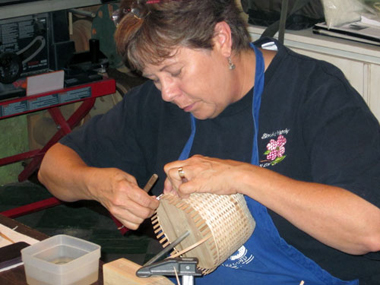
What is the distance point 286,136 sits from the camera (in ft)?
5.26

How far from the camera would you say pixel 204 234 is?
138 cm

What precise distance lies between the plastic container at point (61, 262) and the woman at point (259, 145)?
0.45 ft

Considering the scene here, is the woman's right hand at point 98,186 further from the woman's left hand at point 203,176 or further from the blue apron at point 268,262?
the blue apron at point 268,262

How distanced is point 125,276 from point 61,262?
0.85 ft

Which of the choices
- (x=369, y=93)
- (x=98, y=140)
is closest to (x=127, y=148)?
(x=98, y=140)

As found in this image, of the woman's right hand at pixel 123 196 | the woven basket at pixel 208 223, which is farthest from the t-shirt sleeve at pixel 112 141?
the woven basket at pixel 208 223

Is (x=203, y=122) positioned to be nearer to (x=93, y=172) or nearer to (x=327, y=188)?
(x=93, y=172)

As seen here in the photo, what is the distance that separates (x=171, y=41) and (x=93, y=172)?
0.49m

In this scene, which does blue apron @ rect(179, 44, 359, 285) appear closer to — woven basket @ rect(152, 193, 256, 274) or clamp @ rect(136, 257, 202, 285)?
woven basket @ rect(152, 193, 256, 274)

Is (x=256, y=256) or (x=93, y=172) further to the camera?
(x=93, y=172)

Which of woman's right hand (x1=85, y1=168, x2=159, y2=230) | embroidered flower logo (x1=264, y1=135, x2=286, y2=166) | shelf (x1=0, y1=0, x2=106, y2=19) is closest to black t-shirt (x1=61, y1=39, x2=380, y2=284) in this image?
embroidered flower logo (x1=264, y1=135, x2=286, y2=166)

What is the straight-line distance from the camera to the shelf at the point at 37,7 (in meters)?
3.14

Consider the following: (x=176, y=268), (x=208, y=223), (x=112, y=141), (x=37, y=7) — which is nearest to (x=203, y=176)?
(x=208, y=223)

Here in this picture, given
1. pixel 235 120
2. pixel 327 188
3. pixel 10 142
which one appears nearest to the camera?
pixel 327 188
